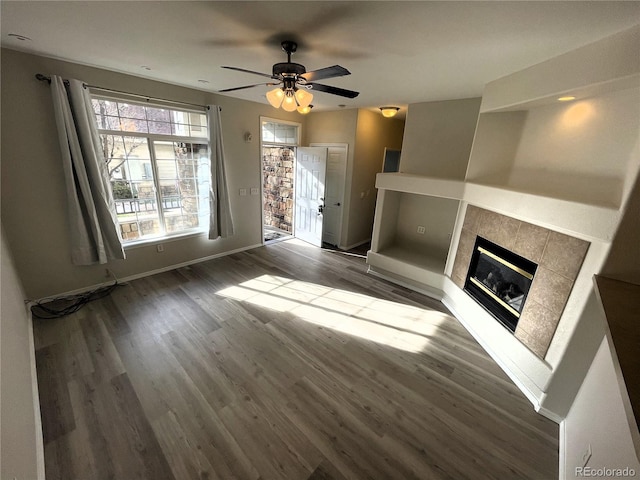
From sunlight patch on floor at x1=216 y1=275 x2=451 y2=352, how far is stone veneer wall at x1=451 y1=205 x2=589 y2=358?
0.90 meters

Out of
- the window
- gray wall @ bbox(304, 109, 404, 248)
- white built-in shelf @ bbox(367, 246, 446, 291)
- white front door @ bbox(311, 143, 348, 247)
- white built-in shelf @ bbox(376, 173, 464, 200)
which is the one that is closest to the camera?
white built-in shelf @ bbox(376, 173, 464, 200)

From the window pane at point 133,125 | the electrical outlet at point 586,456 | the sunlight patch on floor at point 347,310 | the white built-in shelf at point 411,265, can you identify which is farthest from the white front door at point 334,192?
the electrical outlet at point 586,456

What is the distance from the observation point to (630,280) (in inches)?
60.2

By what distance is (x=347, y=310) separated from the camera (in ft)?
10.2

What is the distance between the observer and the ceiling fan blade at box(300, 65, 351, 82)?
60.8 inches

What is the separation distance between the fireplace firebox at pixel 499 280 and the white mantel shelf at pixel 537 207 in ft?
1.32

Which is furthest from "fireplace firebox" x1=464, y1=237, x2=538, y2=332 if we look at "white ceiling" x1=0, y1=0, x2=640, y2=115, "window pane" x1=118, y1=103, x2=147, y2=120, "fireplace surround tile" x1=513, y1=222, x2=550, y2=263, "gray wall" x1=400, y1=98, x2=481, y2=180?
"window pane" x1=118, y1=103, x2=147, y2=120

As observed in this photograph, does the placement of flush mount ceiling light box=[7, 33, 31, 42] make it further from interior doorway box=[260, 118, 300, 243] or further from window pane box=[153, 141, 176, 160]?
interior doorway box=[260, 118, 300, 243]

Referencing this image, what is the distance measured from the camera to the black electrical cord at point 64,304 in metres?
2.73

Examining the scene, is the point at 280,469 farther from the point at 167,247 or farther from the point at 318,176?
the point at 318,176

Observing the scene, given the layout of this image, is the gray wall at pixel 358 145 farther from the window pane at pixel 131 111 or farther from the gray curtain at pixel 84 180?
the gray curtain at pixel 84 180

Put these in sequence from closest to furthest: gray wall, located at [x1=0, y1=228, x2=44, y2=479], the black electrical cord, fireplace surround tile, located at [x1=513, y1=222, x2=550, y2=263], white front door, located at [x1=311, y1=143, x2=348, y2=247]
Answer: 1. gray wall, located at [x1=0, y1=228, x2=44, y2=479]
2. fireplace surround tile, located at [x1=513, y1=222, x2=550, y2=263]
3. the black electrical cord
4. white front door, located at [x1=311, y1=143, x2=348, y2=247]

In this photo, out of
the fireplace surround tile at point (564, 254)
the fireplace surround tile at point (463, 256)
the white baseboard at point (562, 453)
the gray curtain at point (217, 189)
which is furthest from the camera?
the gray curtain at point (217, 189)

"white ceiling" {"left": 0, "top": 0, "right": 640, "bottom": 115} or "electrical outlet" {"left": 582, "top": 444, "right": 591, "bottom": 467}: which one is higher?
"white ceiling" {"left": 0, "top": 0, "right": 640, "bottom": 115}
